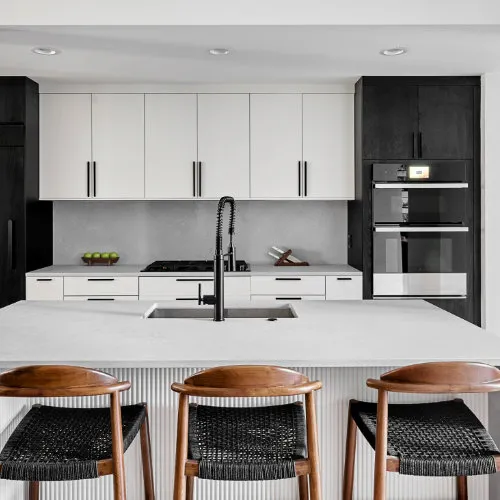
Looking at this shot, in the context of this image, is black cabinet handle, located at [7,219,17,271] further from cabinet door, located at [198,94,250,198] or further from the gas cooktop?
cabinet door, located at [198,94,250,198]

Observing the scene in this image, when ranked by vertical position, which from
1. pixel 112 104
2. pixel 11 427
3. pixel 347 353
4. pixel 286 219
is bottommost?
pixel 11 427

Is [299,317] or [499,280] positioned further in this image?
[499,280]

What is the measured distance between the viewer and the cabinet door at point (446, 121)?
4.68 m

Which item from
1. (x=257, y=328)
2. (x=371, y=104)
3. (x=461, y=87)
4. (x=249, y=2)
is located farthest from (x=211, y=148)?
(x=257, y=328)

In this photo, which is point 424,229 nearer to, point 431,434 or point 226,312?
point 226,312

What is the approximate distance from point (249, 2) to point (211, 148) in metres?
1.61

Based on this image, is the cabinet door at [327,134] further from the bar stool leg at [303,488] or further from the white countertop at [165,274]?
the bar stool leg at [303,488]

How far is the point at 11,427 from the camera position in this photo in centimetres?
212

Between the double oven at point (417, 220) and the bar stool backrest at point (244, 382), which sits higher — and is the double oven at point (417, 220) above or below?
above

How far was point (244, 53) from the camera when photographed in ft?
13.2

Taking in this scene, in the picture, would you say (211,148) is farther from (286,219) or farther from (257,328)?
(257,328)

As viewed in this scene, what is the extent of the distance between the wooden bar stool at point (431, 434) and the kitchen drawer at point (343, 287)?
2680 millimetres

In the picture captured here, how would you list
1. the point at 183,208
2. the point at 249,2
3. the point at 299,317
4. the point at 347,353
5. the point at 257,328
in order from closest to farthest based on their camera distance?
the point at 347,353 → the point at 257,328 → the point at 299,317 → the point at 249,2 → the point at 183,208

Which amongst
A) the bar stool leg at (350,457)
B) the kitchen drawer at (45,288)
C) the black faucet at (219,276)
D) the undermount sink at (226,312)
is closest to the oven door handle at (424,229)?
the undermount sink at (226,312)
